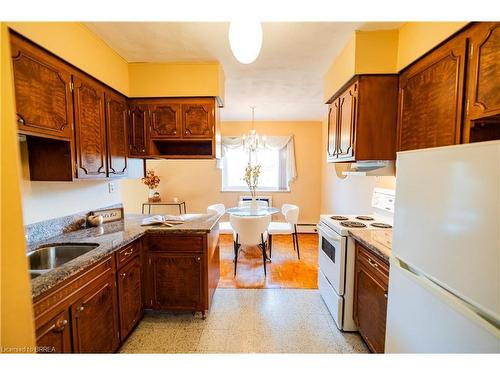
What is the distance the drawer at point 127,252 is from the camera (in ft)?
5.30

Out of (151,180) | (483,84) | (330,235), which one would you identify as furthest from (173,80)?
(151,180)

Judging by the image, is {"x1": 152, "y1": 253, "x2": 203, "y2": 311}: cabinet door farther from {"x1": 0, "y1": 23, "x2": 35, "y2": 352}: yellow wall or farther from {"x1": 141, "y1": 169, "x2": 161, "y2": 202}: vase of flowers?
{"x1": 141, "y1": 169, "x2": 161, "y2": 202}: vase of flowers

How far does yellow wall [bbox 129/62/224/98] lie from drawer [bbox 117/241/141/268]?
60.5 inches

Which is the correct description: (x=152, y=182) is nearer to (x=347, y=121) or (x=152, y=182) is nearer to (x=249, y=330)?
(x=249, y=330)

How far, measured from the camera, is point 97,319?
136 cm

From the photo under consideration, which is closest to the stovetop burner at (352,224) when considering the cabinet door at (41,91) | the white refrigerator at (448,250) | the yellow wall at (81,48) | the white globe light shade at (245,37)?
the white refrigerator at (448,250)

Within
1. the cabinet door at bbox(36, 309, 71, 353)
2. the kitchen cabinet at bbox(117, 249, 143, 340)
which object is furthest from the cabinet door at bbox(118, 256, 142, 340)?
the cabinet door at bbox(36, 309, 71, 353)

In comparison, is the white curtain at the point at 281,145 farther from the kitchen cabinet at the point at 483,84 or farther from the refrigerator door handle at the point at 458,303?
the refrigerator door handle at the point at 458,303

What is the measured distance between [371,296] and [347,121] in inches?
56.5

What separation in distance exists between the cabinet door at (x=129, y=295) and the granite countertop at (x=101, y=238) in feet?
0.77

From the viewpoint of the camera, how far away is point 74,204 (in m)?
1.94
